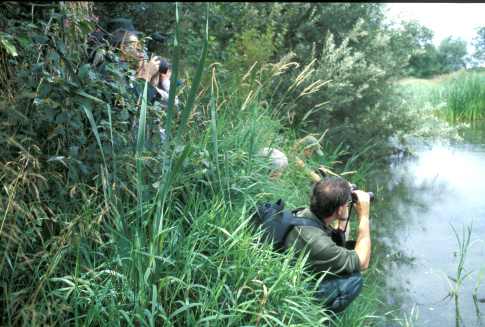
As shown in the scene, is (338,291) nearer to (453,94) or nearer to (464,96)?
(464,96)

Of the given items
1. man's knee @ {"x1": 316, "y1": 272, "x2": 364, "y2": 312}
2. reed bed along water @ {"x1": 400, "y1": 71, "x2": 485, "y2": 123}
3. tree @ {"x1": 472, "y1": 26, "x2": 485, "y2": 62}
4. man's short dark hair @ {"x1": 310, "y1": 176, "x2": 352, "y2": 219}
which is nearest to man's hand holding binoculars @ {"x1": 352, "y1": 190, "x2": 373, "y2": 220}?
man's short dark hair @ {"x1": 310, "y1": 176, "x2": 352, "y2": 219}

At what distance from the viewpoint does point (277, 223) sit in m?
2.98

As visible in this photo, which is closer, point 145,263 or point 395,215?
point 145,263

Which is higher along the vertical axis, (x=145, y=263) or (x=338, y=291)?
(x=145, y=263)

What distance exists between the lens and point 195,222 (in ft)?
8.84

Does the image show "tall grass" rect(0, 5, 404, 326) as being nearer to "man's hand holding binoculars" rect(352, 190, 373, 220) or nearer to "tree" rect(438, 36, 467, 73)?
"man's hand holding binoculars" rect(352, 190, 373, 220)

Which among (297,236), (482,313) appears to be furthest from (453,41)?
(297,236)

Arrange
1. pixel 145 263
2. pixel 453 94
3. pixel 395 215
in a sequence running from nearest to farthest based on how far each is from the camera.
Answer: pixel 145 263
pixel 395 215
pixel 453 94

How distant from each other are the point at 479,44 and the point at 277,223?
10.8ft

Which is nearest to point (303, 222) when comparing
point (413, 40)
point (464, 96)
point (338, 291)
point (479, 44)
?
point (338, 291)

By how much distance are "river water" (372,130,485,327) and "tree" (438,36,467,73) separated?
0.87m

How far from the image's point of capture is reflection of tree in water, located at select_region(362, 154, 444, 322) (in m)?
4.33

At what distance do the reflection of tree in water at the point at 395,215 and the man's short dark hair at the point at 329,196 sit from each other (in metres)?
0.97

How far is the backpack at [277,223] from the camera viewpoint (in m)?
2.94
